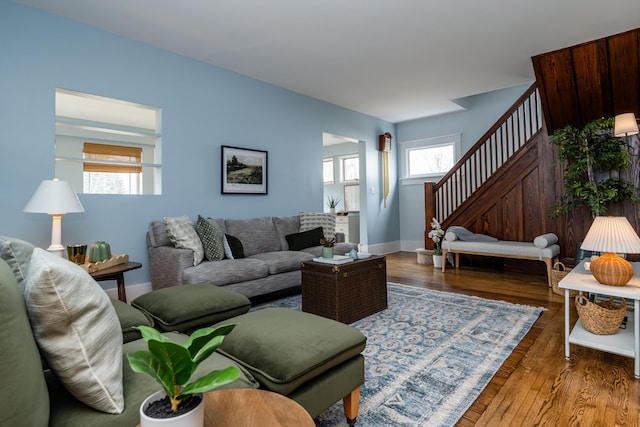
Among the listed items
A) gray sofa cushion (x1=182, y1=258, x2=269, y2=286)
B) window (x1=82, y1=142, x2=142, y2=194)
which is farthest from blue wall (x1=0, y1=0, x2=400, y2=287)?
window (x1=82, y1=142, x2=142, y2=194)

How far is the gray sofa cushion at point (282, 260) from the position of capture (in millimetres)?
3562

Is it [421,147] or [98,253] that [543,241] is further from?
[98,253]

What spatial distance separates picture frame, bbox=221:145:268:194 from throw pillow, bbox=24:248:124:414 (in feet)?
11.5

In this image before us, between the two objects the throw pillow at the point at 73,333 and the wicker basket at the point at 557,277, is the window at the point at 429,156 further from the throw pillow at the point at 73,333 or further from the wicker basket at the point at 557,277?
the throw pillow at the point at 73,333

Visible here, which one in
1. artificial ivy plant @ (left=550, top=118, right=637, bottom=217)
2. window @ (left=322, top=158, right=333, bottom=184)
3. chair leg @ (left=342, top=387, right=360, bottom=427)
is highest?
window @ (left=322, top=158, right=333, bottom=184)

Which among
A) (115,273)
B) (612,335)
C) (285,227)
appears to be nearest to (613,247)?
(612,335)

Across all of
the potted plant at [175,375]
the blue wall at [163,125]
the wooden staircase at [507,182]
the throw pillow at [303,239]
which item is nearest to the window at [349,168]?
the blue wall at [163,125]

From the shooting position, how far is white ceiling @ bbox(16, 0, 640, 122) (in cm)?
304

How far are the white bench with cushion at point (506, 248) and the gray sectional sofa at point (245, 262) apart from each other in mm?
1549

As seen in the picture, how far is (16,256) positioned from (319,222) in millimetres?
3800

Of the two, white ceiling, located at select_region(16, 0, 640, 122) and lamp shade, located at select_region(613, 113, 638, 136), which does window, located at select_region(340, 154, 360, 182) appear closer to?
white ceiling, located at select_region(16, 0, 640, 122)

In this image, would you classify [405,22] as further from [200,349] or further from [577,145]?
[200,349]

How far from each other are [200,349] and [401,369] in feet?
5.43

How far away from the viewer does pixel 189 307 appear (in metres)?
1.86
